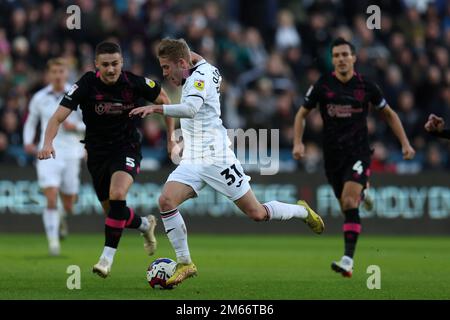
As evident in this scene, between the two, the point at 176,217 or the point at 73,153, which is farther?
the point at 73,153

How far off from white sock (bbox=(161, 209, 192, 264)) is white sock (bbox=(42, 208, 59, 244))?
4792 millimetres

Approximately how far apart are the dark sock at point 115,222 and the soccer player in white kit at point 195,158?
2.20ft

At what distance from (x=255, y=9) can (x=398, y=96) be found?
15.3 feet

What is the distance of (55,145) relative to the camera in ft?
54.6

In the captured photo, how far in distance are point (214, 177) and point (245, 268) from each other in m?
2.80

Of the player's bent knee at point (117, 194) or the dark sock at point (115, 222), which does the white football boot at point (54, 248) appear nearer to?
the dark sock at point (115, 222)

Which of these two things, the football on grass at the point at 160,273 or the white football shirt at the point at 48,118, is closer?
the football on grass at the point at 160,273

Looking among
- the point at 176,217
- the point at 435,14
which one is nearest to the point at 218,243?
the point at 176,217

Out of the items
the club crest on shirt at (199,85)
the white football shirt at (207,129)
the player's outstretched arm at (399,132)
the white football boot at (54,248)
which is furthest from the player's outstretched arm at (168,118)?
the white football boot at (54,248)

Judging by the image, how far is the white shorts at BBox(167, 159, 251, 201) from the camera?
11023mm

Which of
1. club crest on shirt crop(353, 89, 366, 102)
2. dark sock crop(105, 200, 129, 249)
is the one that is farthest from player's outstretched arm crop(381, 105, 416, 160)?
dark sock crop(105, 200, 129, 249)

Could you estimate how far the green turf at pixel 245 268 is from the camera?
1039 cm

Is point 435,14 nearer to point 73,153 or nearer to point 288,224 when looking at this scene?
point 288,224

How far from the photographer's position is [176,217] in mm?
10992
